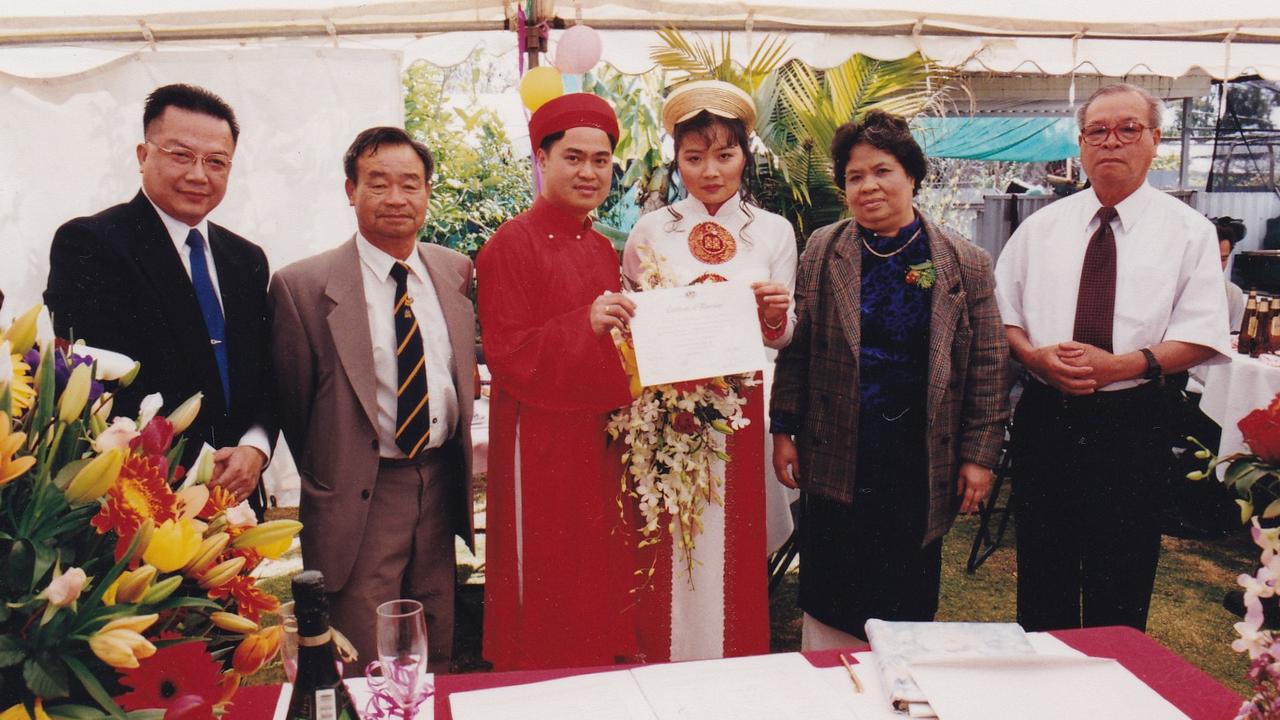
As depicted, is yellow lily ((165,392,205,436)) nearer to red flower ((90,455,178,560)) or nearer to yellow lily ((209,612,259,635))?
red flower ((90,455,178,560))

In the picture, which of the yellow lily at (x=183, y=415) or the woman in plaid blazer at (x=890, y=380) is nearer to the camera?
the yellow lily at (x=183, y=415)

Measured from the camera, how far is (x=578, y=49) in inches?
159

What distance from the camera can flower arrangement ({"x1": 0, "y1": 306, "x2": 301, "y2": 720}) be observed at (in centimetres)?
87

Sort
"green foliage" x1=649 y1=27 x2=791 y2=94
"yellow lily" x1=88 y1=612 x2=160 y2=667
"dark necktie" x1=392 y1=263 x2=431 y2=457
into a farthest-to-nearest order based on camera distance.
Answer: "green foliage" x1=649 y1=27 x2=791 y2=94 < "dark necktie" x1=392 y1=263 x2=431 y2=457 < "yellow lily" x1=88 y1=612 x2=160 y2=667

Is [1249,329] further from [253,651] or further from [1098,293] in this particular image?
[253,651]

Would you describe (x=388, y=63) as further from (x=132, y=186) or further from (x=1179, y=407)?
(x=1179, y=407)

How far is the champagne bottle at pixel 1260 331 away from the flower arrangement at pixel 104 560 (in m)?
5.57

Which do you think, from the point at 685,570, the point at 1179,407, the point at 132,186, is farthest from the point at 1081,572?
the point at 132,186

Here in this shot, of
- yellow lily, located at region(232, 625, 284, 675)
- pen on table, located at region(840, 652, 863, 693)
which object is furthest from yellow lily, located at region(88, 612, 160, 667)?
pen on table, located at region(840, 652, 863, 693)

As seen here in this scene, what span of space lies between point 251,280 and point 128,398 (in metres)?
0.51

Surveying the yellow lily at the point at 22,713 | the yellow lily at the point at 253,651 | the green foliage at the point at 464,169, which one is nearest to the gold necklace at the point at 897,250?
the yellow lily at the point at 253,651

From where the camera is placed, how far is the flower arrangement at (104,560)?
87 centimetres

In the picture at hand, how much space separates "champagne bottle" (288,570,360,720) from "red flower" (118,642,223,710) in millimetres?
139

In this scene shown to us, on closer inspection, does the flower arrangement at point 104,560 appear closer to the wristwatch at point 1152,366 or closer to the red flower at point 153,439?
the red flower at point 153,439
